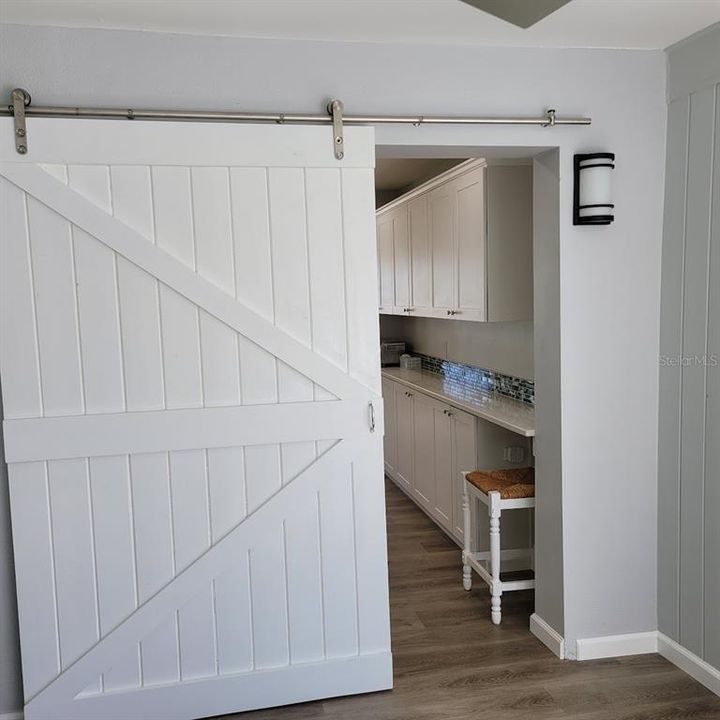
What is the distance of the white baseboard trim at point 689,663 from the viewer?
270 cm

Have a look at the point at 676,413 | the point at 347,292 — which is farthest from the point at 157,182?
the point at 676,413

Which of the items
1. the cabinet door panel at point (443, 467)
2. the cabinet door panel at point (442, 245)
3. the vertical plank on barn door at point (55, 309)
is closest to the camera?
the vertical plank on barn door at point (55, 309)

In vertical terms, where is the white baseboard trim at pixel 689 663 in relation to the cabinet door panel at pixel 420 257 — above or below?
below

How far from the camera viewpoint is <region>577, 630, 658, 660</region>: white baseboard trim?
2996 mm

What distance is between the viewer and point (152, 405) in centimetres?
251

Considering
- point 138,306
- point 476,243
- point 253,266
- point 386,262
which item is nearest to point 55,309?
point 138,306

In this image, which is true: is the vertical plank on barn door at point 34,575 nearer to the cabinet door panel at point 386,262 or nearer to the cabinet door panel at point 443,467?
the cabinet door panel at point 443,467

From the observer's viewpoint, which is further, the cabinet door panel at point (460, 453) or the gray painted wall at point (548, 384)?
the cabinet door panel at point (460, 453)

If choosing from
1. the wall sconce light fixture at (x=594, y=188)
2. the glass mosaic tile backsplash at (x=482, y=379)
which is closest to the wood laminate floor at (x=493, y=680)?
the glass mosaic tile backsplash at (x=482, y=379)

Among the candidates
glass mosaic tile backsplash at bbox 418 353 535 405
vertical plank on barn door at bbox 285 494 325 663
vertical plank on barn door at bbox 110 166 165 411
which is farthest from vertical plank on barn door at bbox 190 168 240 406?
glass mosaic tile backsplash at bbox 418 353 535 405

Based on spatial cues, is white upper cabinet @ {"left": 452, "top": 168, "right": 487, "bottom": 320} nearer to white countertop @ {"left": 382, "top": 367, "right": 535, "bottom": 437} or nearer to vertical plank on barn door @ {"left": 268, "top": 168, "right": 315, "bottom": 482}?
white countertop @ {"left": 382, "top": 367, "right": 535, "bottom": 437}

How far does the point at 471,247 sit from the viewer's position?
13.3ft

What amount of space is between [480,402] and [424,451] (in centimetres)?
83

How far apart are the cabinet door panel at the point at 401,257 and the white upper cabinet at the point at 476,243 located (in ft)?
1.01
